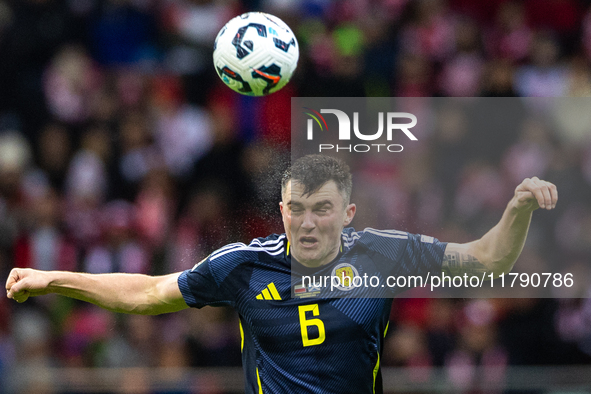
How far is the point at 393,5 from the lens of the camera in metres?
10.9

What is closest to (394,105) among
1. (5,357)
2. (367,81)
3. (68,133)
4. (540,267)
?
(367,81)

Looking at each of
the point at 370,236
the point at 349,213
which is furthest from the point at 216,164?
the point at 370,236

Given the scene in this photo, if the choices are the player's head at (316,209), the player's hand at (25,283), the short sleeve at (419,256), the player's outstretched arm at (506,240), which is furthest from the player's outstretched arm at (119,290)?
the player's outstretched arm at (506,240)

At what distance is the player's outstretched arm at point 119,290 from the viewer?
180 inches

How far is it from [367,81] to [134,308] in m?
5.61

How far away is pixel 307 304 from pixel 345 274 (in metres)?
0.31

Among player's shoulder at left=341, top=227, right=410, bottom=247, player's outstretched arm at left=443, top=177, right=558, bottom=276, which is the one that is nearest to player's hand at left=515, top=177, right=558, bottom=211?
player's outstretched arm at left=443, top=177, right=558, bottom=276

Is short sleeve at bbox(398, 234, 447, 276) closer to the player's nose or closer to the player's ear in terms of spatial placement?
the player's ear

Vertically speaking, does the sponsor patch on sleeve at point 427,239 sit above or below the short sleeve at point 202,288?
above

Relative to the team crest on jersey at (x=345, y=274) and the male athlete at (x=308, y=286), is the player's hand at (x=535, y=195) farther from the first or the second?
the team crest on jersey at (x=345, y=274)

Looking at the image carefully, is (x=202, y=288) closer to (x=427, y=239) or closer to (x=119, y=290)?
(x=119, y=290)

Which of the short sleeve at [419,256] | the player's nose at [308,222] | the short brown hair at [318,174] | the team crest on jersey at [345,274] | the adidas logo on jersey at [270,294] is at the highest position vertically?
the short brown hair at [318,174]

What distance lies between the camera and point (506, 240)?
4.50 metres

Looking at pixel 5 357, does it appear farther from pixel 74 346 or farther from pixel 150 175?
pixel 150 175
